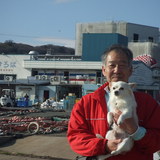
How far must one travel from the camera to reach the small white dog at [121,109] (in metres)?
3.12

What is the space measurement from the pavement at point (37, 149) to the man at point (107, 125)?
278 inches

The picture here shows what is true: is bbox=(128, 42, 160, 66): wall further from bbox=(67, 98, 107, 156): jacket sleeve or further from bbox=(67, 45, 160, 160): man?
bbox=(67, 98, 107, 156): jacket sleeve

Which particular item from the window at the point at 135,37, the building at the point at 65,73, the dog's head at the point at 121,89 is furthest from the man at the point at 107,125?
the window at the point at 135,37

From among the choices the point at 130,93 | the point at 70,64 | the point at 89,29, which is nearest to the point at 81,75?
the point at 70,64

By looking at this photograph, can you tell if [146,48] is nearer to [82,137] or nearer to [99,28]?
[99,28]

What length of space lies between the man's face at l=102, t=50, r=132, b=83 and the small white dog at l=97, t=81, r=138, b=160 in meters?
0.11

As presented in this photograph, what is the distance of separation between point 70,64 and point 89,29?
25.3m

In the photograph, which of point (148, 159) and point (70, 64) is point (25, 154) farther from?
point (70, 64)

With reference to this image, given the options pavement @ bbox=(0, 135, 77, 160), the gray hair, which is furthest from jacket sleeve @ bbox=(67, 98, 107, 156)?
pavement @ bbox=(0, 135, 77, 160)

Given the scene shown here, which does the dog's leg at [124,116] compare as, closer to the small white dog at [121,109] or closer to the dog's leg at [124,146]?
the small white dog at [121,109]

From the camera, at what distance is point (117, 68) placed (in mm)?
3377

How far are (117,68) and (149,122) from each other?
1.99ft

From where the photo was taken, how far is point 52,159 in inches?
411

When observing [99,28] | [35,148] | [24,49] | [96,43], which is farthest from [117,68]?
[24,49]
